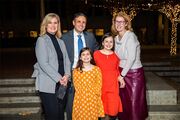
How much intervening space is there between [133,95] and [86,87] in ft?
3.01

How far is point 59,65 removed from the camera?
5590mm

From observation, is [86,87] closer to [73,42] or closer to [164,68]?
[73,42]

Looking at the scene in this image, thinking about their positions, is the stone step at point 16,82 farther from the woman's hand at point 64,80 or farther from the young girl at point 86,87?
the woman's hand at point 64,80

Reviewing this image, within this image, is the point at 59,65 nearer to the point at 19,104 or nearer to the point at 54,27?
the point at 54,27

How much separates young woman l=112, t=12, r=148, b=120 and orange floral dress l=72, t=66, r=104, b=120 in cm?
51

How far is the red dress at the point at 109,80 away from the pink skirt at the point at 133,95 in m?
0.26

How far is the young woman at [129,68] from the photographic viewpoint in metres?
6.03

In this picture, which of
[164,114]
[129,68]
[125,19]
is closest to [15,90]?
[164,114]

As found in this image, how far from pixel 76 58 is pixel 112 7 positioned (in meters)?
16.8

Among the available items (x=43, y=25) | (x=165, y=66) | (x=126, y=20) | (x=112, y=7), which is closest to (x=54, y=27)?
(x=43, y=25)

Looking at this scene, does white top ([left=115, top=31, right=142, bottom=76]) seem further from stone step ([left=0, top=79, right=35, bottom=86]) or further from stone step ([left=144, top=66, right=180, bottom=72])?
stone step ([left=144, top=66, right=180, bottom=72])

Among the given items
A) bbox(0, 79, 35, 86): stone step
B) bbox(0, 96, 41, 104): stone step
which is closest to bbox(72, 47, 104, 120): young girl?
bbox(0, 96, 41, 104): stone step

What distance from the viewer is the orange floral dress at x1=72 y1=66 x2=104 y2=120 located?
5.75 m

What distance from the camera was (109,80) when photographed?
5926 millimetres
